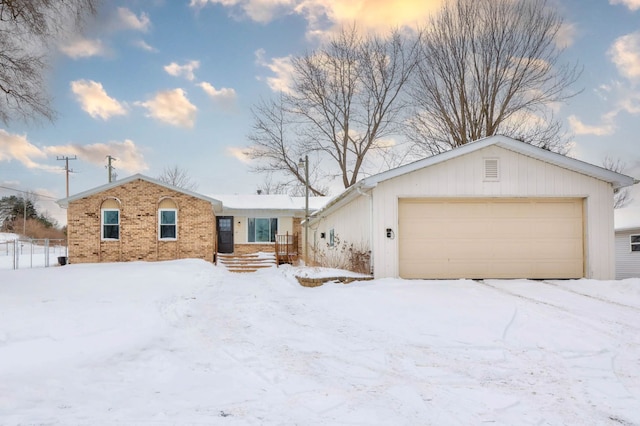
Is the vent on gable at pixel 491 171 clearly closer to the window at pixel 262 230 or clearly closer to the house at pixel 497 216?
the house at pixel 497 216

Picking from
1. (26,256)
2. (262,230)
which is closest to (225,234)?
(262,230)

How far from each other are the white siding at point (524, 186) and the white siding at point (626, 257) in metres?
10.5

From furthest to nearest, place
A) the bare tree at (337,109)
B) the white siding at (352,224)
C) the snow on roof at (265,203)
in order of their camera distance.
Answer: the bare tree at (337,109), the snow on roof at (265,203), the white siding at (352,224)

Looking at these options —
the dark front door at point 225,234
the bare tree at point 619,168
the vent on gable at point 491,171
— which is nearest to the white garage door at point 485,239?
the vent on gable at point 491,171

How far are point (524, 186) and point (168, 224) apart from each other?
14.2 meters

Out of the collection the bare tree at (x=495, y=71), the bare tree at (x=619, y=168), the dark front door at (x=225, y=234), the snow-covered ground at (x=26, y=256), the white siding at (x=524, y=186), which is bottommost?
the snow-covered ground at (x=26, y=256)

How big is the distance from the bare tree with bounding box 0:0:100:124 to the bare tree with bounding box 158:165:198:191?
31.5 meters

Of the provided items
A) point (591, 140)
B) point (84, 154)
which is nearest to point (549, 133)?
point (591, 140)

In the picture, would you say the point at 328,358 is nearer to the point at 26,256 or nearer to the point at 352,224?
the point at 352,224

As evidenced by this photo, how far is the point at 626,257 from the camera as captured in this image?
19469 millimetres

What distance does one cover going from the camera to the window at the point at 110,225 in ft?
59.9

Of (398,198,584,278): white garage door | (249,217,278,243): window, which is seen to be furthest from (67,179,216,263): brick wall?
(398,198,584,278): white garage door

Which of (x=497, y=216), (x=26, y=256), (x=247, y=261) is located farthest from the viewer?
(x=26, y=256)

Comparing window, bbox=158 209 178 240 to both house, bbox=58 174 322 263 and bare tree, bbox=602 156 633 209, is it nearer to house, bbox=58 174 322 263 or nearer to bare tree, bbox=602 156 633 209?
house, bbox=58 174 322 263
